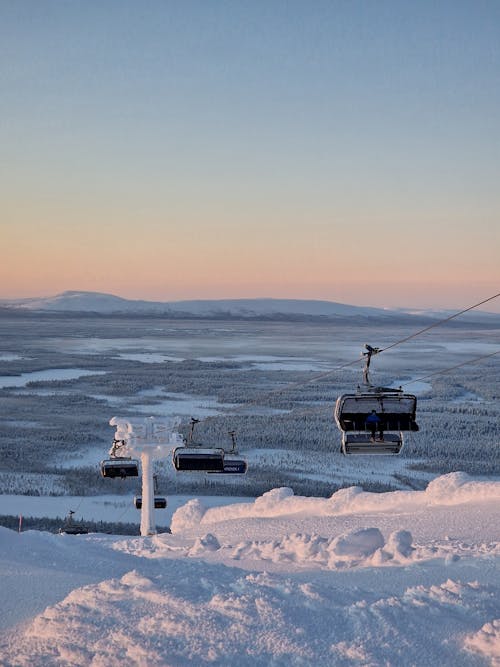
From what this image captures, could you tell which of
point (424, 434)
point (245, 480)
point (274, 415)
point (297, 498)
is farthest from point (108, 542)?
point (274, 415)

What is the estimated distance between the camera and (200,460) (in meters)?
13.4

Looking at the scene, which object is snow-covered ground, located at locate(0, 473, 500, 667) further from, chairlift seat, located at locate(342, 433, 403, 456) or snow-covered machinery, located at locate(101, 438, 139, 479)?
snow-covered machinery, located at locate(101, 438, 139, 479)

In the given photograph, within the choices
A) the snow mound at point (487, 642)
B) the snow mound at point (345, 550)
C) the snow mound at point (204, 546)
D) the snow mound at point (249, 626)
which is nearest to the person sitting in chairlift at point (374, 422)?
the snow mound at point (345, 550)

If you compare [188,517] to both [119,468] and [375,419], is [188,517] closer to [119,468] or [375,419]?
[119,468]

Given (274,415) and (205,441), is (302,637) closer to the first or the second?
(205,441)

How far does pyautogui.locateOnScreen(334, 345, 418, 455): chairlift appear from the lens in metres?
9.60

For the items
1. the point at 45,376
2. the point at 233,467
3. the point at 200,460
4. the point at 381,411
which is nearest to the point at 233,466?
the point at 233,467

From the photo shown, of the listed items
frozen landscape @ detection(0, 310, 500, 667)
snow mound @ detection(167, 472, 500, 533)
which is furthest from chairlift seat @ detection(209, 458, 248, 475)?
snow mound @ detection(167, 472, 500, 533)

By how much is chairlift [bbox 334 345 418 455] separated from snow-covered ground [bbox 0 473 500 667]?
49.1 inches

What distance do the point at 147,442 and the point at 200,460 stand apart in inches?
77.7

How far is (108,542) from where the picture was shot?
12.5m

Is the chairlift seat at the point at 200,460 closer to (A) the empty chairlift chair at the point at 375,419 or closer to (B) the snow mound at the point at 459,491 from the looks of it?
(A) the empty chairlift chair at the point at 375,419

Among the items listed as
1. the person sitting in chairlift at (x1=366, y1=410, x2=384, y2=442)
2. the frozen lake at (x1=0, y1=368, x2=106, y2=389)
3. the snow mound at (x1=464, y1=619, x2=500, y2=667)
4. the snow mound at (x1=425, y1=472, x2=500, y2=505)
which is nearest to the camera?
the snow mound at (x1=464, y1=619, x2=500, y2=667)

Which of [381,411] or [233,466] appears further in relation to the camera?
[233,466]
